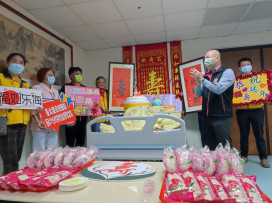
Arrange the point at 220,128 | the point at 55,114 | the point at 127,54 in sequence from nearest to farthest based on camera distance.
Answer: the point at 55,114
the point at 220,128
the point at 127,54

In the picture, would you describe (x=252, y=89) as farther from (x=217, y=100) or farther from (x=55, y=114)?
(x=55, y=114)

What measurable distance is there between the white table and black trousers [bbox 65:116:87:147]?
2.73 metres

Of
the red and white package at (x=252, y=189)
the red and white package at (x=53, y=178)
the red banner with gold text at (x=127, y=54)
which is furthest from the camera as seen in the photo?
the red banner with gold text at (x=127, y=54)

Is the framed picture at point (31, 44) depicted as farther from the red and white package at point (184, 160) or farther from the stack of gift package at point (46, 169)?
the red and white package at point (184, 160)

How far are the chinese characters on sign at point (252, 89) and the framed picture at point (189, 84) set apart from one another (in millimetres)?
827

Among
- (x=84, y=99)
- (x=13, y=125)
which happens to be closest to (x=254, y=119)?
(x=84, y=99)

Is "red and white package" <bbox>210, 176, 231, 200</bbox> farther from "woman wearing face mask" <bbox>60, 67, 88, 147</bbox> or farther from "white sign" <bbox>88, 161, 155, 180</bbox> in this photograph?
"woman wearing face mask" <bbox>60, 67, 88, 147</bbox>

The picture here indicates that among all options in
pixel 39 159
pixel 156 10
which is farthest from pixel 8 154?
pixel 156 10

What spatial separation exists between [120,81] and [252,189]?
3.60 m

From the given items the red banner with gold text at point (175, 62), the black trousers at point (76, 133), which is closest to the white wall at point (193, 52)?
the red banner with gold text at point (175, 62)

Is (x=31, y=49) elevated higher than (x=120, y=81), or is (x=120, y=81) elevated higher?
(x=31, y=49)

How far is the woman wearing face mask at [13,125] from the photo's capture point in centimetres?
200

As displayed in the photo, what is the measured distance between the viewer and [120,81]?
157 inches

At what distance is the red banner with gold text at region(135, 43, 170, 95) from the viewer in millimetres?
4230
